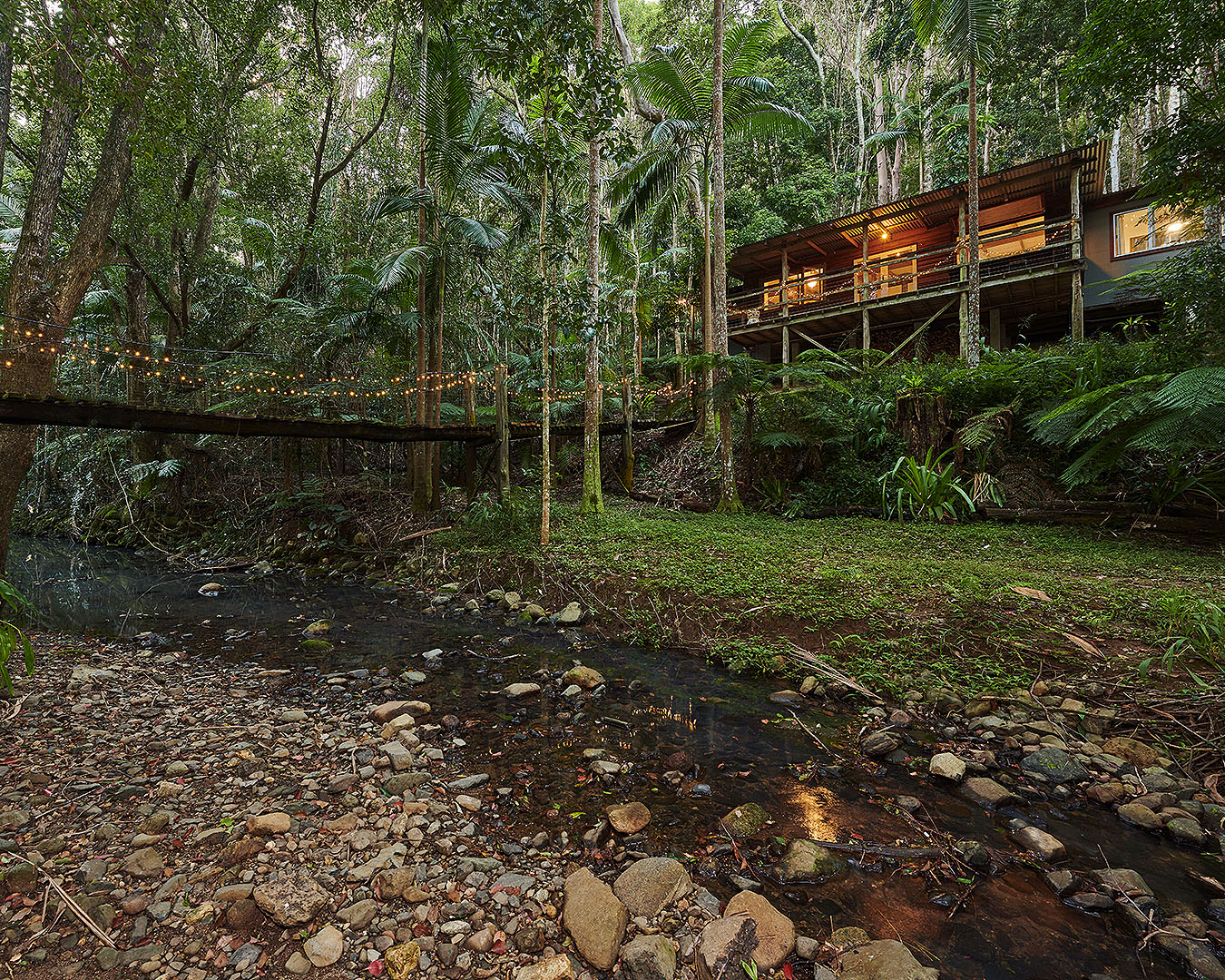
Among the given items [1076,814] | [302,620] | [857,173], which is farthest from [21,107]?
[857,173]

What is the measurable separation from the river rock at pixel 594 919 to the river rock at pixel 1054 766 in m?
2.58

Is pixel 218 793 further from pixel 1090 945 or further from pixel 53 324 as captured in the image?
pixel 53 324

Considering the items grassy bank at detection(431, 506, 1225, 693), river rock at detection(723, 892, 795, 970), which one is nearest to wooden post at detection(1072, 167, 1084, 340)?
grassy bank at detection(431, 506, 1225, 693)

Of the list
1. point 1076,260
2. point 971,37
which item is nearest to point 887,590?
point 971,37

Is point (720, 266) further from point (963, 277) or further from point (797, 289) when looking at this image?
point (797, 289)

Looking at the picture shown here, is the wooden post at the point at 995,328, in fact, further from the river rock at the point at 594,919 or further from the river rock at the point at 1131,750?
the river rock at the point at 594,919

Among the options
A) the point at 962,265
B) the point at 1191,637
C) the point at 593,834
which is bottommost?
the point at 593,834

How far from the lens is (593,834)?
8.47ft

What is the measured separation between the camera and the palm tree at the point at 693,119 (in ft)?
35.6

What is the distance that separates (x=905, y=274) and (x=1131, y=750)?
1537 centimetres

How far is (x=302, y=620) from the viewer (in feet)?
21.6

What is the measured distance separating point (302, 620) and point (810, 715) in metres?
6.07

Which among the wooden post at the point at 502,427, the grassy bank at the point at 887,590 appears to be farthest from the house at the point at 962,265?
the wooden post at the point at 502,427

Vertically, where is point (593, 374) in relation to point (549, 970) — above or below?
above
